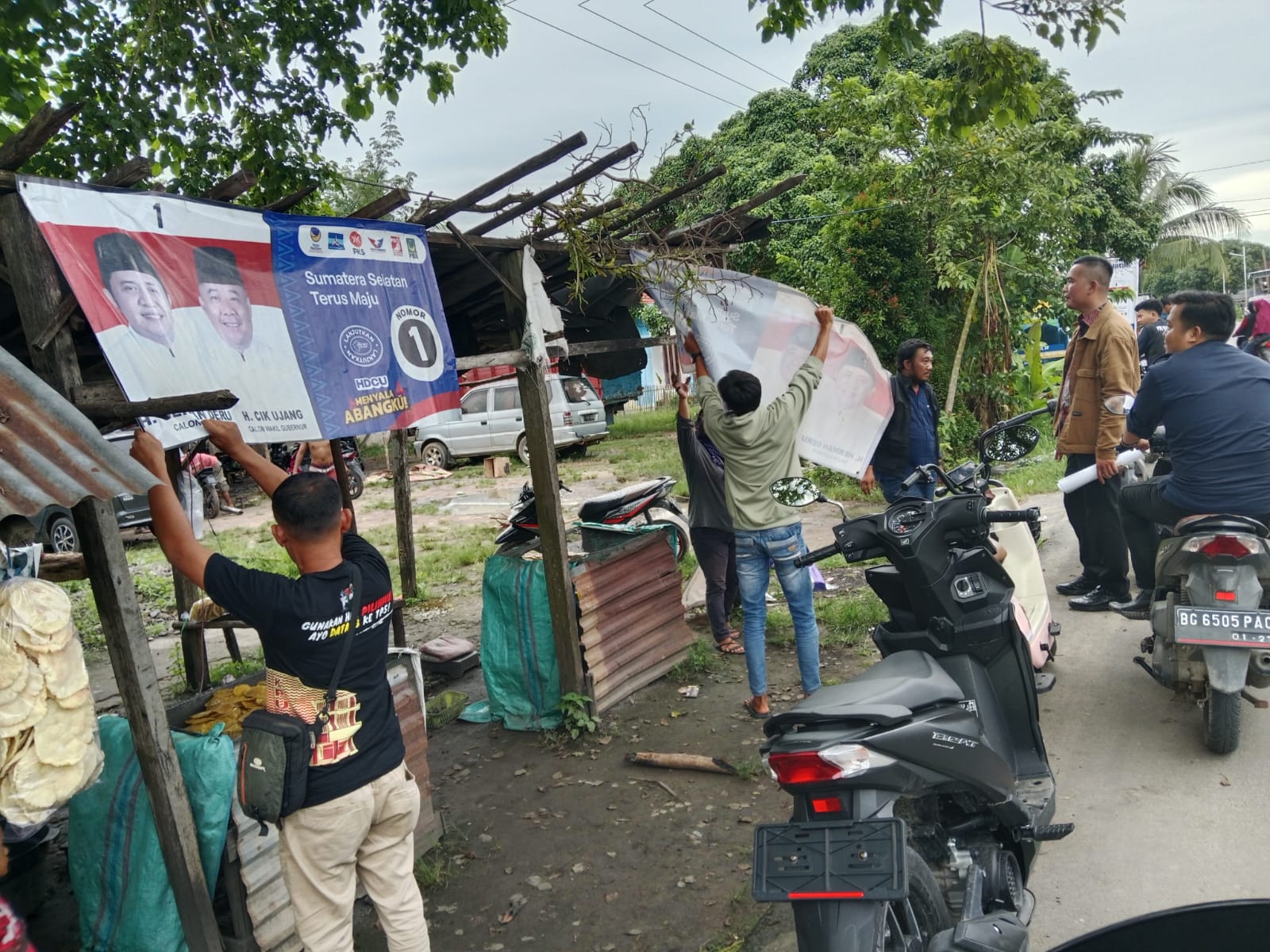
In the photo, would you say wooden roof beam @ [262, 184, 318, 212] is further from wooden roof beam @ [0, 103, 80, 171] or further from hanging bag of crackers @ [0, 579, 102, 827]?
hanging bag of crackers @ [0, 579, 102, 827]

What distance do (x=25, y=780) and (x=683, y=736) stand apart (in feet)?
11.4

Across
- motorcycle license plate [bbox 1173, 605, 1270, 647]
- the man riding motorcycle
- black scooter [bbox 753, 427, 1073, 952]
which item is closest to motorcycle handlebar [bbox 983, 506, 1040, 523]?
black scooter [bbox 753, 427, 1073, 952]

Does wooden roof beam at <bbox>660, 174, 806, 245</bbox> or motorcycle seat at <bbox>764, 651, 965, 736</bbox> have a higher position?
wooden roof beam at <bbox>660, 174, 806, 245</bbox>

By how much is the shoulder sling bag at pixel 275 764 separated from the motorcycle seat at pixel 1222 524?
3853 mm

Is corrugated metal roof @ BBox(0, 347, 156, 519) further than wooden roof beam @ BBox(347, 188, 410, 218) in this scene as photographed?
No

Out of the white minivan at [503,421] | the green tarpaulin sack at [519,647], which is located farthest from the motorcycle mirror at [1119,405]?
the white minivan at [503,421]

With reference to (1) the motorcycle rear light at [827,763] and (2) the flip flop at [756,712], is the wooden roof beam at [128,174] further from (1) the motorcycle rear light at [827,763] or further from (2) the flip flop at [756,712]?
(2) the flip flop at [756,712]

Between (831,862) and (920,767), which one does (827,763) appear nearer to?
(831,862)

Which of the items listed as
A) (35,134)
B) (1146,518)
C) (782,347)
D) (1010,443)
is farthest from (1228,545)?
(35,134)

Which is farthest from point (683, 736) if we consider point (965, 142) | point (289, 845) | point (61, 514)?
point (61, 514)

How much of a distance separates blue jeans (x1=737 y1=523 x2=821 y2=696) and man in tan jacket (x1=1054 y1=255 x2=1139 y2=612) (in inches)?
76.6

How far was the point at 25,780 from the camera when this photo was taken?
7.34ft

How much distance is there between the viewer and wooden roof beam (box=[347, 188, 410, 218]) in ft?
12.1

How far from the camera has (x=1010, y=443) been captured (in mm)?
3742
